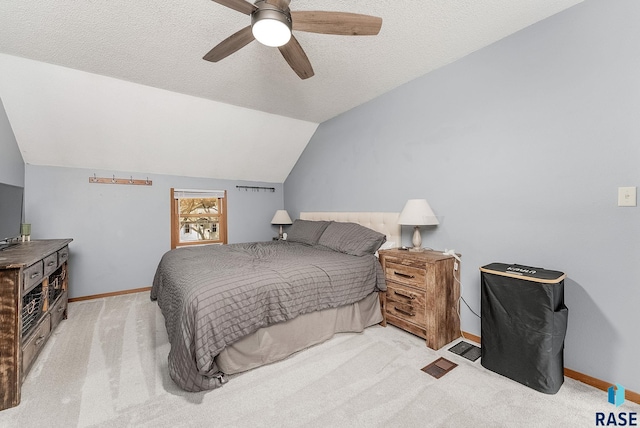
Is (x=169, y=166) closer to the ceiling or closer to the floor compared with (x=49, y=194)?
closer to the ceiling

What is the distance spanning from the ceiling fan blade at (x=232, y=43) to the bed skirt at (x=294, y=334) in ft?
6.60

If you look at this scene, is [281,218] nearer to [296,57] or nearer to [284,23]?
[296,57]

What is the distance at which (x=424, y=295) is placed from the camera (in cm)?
235

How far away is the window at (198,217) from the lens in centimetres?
432

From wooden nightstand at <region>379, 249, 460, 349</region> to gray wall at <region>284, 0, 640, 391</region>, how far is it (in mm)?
187

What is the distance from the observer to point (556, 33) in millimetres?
1958

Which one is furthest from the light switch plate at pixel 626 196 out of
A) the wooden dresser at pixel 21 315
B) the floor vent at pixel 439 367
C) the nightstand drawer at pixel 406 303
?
the wooden dresser at pixel 21 315

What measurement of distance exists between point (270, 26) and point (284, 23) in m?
0.08

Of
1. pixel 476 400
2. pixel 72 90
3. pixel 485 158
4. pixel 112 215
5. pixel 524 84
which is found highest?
pixel 72 90

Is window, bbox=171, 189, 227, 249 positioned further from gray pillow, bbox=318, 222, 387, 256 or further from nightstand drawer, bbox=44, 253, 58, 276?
gray pillow, bbox=318, 222, 387, 256

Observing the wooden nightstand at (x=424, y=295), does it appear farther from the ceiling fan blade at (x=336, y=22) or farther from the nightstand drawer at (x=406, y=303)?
the ceiling fan blade at (x=336, y=22)

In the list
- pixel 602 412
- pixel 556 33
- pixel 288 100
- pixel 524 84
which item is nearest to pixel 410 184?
pixel 524 84

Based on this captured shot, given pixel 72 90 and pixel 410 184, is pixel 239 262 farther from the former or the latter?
pixel 72 90

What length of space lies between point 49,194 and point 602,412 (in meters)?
5.59
